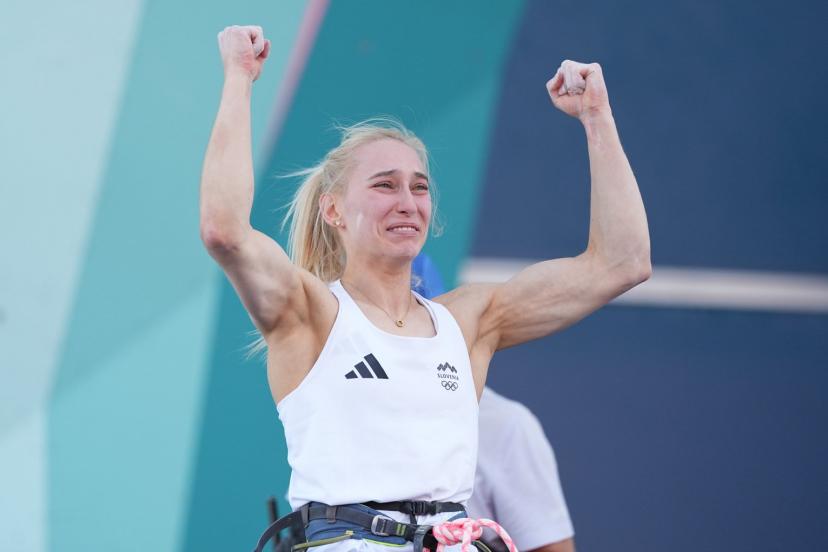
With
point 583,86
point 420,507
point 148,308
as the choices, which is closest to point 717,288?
point 583,86

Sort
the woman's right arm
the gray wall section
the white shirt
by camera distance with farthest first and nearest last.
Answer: the gray wall section
the white shirt
the woman's right arm

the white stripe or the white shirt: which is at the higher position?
the white stripe

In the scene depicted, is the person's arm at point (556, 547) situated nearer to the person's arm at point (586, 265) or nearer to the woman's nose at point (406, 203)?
the person's arm at point (586, 265)

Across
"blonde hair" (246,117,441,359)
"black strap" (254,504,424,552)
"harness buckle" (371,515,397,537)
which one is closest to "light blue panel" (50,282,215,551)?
"blonde hair" (246,117,441,359)

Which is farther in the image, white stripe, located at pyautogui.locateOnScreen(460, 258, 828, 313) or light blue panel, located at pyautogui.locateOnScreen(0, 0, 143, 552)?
white stripe, located at pyautogui.locateOnScreen(460, 258, 828, 313)

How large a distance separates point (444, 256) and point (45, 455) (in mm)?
1348

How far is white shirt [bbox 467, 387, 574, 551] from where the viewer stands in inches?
97.9

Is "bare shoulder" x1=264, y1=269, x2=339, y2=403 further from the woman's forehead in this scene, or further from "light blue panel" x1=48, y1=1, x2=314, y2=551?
"light blue panel" x1=48, y1=1, x2=314, y2=551

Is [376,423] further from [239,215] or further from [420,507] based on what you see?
[239,215]

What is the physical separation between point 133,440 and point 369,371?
1.63m

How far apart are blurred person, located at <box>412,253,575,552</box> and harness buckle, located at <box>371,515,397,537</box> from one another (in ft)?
2.06

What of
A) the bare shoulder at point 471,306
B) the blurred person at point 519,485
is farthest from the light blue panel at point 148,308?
the bare shoulder at point 471,306

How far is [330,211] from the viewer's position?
2.33m

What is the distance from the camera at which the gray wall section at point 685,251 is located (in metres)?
3.49
